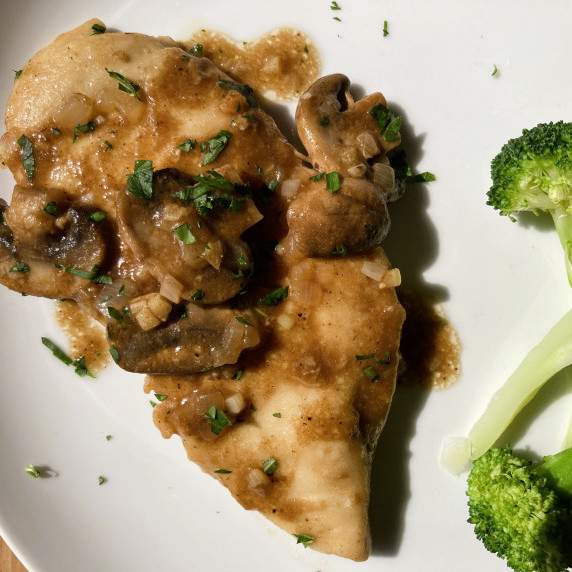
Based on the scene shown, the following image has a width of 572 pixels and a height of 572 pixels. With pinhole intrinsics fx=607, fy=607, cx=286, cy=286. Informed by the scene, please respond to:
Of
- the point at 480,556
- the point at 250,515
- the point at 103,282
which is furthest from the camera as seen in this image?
the point at 250,515

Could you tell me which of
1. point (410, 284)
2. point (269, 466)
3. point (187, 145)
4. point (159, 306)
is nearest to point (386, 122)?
point (410, 284)

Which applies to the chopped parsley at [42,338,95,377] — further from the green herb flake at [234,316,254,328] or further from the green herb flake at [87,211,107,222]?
the green herb flake at [234,316,254,328]

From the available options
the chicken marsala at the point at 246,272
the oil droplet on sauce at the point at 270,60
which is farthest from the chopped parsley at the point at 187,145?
the oil droplet on sauce at the point at 270,60

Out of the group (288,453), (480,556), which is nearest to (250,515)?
(288,453)

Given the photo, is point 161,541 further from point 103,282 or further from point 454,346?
point 454,346

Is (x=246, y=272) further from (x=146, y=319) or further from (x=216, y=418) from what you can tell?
(x=216, y=418)

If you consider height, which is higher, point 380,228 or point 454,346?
point 380,228
